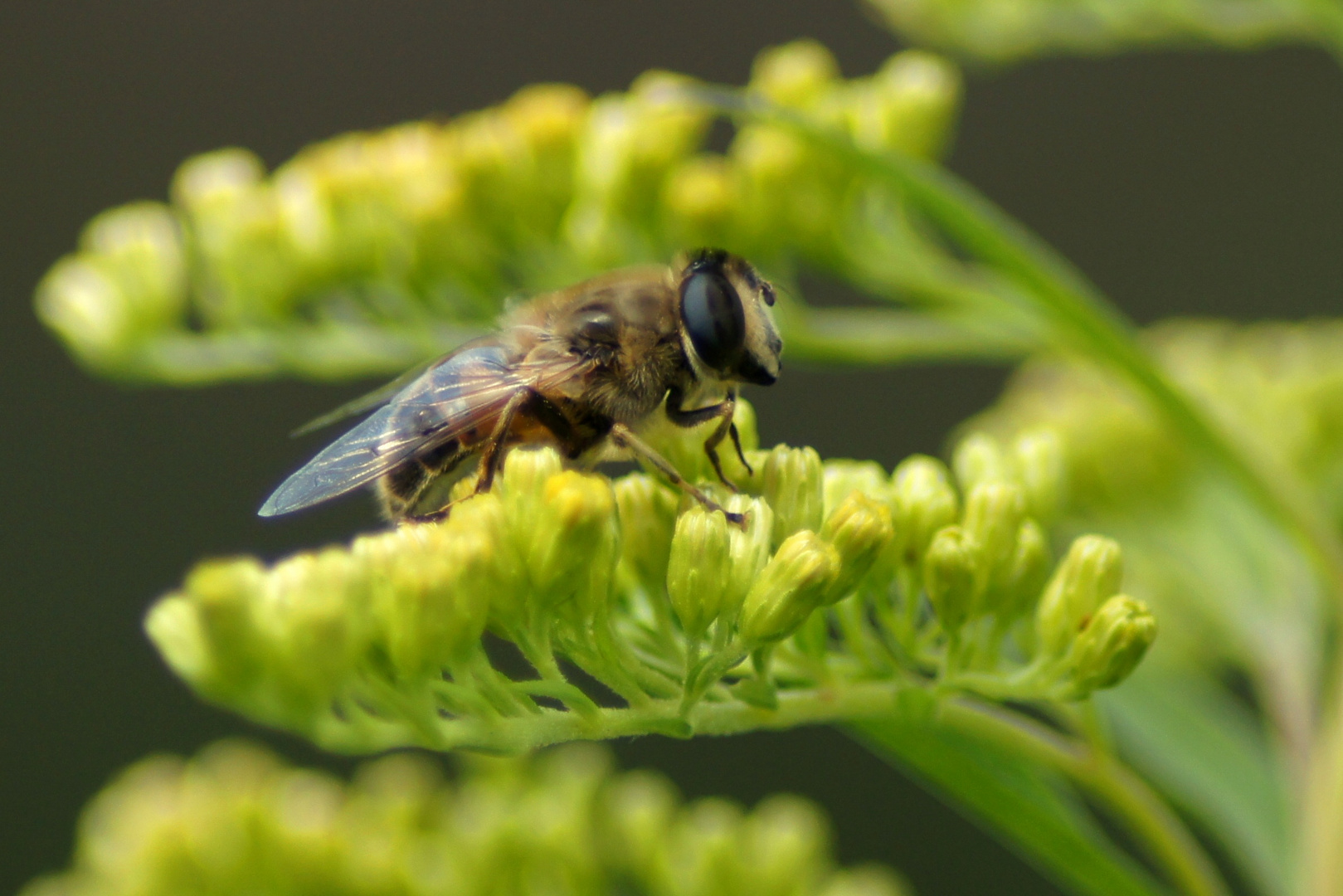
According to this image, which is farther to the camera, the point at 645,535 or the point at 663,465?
the point at 663,465

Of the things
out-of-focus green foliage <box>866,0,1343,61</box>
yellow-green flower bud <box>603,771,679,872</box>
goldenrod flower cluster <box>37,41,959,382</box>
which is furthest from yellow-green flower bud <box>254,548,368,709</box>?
out-of-focus green foliage <box>866,0,1343,61</box>

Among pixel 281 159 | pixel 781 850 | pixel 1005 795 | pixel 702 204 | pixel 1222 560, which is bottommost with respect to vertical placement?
pixel 781 850

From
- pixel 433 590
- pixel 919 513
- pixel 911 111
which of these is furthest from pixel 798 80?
pixel 433 590

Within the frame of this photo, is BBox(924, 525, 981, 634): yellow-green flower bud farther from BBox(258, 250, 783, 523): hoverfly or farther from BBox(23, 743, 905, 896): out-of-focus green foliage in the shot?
BBox(23, 743, 905, 896): out-of-focus green foliage

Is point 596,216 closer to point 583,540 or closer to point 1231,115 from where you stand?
point 583,540

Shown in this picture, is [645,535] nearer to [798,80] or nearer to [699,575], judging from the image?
[699,575]

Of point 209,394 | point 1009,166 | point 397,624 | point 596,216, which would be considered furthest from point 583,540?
point 1009,166
